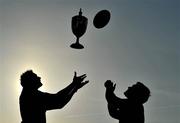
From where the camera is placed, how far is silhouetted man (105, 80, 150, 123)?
388 inches

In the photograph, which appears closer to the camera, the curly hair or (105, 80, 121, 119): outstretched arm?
the curly hair

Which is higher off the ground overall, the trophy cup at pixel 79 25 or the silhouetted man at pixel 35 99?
the trophy cup at pixel 79 25

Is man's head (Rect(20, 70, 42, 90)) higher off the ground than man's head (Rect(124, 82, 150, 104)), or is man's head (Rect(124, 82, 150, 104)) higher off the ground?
man's head (Rect(20, 70, 42, 90))

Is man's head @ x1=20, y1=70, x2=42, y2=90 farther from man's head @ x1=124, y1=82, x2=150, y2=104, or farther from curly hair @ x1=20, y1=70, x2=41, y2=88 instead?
man's head @ x1=124, y1=82, x2=150, y2=104

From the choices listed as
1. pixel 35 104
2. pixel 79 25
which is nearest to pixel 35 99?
pixel 35 104

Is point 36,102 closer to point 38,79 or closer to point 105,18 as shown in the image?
point 38,79

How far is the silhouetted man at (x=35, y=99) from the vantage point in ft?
30.8

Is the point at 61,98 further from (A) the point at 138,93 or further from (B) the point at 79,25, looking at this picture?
(B) the point at 79,25

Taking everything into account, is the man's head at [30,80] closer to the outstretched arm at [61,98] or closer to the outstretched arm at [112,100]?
the outstretched arm at [61,98]

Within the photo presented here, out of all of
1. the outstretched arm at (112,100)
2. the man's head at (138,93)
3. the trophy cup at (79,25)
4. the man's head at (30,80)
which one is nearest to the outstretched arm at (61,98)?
the man's head at (30,80)

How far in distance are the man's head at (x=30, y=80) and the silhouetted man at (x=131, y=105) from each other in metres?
1.74

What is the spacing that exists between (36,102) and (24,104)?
0.86ft

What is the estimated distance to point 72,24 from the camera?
12391 millimetres

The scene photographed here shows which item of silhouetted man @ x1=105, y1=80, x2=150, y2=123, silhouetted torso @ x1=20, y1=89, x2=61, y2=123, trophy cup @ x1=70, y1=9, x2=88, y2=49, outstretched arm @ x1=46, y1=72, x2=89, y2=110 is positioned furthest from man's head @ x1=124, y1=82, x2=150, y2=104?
trophy cup @ x1=70, y1=9, x2=88, y2=49
